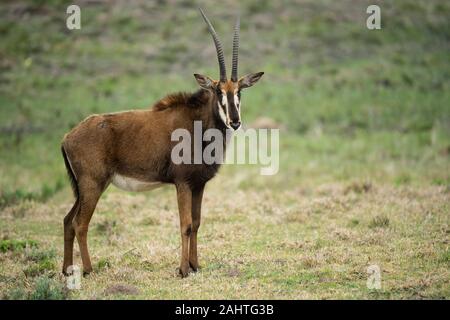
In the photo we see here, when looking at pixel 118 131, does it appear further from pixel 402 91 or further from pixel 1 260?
pixel 402 91

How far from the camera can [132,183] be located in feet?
33.8

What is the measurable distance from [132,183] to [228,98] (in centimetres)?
208

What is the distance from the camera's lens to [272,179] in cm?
1898

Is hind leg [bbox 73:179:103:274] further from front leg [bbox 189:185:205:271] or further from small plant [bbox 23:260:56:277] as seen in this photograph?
front leg [bbox 189:185:205:271]

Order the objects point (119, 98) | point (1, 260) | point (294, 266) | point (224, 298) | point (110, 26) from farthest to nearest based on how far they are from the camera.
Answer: point (110, 26)
point (119, 98)
point (1, 260)
point (294, 266)
point (224, 298)

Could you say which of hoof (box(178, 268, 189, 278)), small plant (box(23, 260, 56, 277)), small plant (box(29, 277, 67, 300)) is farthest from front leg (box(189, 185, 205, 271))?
small plant (box(23, 260, 56, 277))

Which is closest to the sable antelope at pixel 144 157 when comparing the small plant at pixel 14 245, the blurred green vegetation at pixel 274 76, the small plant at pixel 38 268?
the small plant at pixel 38 268

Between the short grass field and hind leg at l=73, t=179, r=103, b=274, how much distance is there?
0.92ft

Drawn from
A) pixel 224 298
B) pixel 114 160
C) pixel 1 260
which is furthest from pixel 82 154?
pixel 224 298

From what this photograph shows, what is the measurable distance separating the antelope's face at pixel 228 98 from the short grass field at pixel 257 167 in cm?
235

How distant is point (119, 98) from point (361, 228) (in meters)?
18.3

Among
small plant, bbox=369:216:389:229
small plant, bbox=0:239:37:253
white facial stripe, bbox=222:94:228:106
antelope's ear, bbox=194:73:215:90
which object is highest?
antelope's ear, bbox=194:73:215:90

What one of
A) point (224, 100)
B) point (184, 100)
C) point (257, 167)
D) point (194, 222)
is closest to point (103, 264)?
point (194, 222)

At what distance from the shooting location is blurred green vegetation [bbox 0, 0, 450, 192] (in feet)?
69.6
